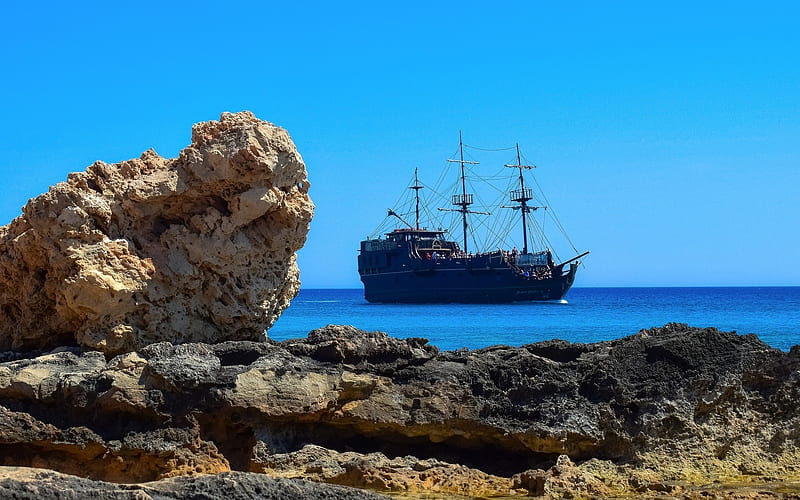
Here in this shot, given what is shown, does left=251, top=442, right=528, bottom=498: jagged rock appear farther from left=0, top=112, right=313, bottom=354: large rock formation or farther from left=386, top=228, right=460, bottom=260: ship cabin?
left=386, top=228, right=460, bottom=260: ship cabin

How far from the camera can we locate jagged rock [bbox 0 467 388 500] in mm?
3859

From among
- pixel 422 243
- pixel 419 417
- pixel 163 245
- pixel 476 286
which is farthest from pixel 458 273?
pixel 419 417

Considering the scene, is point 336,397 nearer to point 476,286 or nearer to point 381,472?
point 381,472

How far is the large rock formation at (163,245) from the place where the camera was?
283 inches

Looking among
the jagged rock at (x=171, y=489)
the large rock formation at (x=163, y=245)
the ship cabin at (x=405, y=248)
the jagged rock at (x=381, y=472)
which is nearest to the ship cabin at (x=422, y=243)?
the ship cabin at (x=405, y=248)

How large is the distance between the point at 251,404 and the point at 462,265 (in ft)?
159

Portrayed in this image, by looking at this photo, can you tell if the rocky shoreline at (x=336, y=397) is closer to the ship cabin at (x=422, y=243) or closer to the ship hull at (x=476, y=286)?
the ship hull at (x=476, y=286)

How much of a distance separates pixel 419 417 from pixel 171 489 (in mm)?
2632

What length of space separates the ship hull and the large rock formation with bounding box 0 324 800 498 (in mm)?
47282

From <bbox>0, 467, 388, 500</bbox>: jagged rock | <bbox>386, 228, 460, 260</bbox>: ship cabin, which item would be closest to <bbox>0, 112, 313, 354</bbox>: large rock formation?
<bbox>0, 467, 388, 500</bbox>: jagged rock

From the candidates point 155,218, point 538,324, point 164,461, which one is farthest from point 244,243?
point 538,324

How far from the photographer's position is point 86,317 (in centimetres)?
720

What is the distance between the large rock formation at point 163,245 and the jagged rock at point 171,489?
2805mm

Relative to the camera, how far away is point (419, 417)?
257 inches
